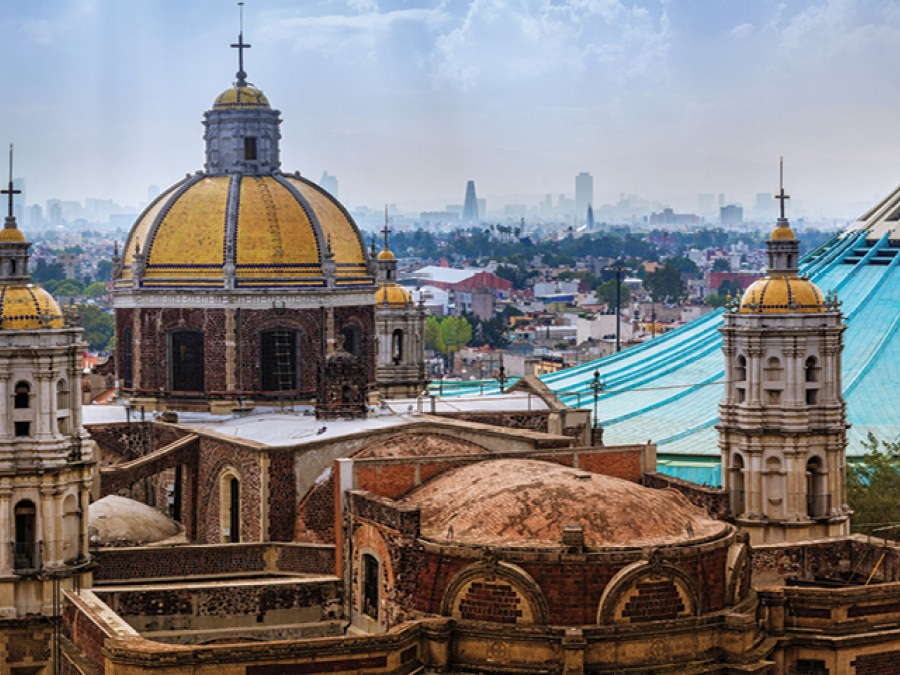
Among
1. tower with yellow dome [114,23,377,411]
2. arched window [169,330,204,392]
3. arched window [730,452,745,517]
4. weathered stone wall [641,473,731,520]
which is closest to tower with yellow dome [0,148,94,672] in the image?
tower with yellow dome [114,23,377,411]

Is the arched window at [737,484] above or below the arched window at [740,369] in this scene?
below

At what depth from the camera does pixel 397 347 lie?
63.4m

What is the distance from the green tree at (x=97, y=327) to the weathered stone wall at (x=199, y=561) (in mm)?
113933

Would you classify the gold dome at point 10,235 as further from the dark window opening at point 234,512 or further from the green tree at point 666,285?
the green tree at point 666,285

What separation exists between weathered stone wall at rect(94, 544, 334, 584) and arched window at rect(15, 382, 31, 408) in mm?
3819

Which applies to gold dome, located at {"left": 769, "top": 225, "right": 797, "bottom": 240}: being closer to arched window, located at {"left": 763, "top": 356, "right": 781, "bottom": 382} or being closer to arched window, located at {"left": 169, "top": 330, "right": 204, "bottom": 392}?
arched window, located at {"left": 763, "top": 356, "right": 781, "bottom": 382}

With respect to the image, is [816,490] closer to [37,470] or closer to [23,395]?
[37,470]

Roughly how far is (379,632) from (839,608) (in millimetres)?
8462

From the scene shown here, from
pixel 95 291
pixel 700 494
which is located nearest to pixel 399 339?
pixel 700 494

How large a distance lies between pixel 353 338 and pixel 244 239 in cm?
374

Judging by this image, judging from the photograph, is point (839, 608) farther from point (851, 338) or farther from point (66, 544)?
point (851, 338)

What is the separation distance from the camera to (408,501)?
1415 inches

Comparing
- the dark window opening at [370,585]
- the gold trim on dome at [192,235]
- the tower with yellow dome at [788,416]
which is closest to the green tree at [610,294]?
the gold trim on dome at [192,235]

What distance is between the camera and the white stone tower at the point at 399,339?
62031 millimetres
